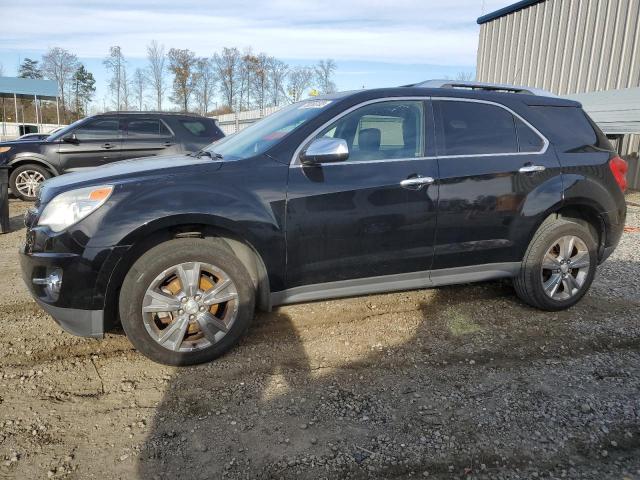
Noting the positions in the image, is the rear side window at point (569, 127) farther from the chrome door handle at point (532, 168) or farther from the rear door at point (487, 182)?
the chrome door handle at point (532, 168)

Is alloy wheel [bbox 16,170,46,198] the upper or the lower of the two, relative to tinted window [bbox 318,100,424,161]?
lower

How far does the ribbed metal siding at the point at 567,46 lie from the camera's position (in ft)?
43.3

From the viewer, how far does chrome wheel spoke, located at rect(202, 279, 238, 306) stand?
3252 mm

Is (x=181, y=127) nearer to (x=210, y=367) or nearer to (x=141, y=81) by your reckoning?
(x=210, y=367)

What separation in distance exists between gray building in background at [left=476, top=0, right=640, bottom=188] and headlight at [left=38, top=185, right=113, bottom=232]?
10853 millimetres

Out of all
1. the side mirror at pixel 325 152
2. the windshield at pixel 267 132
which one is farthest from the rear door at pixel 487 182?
the windshield at pixel 267 132

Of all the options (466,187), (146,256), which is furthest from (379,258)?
(146,256)

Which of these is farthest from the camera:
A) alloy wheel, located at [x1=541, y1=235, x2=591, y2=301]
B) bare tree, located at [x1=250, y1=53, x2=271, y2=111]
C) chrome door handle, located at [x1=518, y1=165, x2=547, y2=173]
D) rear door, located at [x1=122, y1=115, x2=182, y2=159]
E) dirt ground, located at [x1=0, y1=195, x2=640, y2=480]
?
bare tree, located at [x1=250, y1=53, x2=271, y2=111]

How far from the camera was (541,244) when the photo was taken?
4141 mm

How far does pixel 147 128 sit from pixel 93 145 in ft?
3.59

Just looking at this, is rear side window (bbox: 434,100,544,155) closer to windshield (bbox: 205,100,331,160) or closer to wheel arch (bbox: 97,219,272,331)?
windshield (bbox: 205,100,331,160)

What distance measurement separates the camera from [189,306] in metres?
3.22

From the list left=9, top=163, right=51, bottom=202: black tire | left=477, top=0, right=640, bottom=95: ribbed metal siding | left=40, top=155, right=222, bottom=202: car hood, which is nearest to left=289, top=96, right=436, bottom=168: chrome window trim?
left=40, top=155, right=222, bottom=202: car hood

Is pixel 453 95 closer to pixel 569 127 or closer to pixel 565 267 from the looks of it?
pixel 569 127
